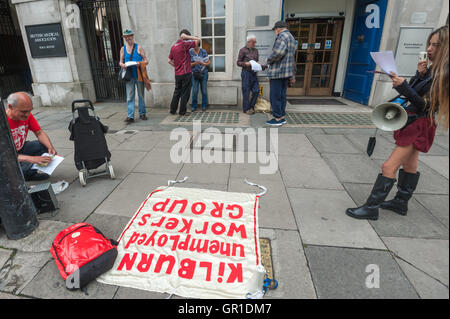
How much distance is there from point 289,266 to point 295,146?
10.8 feet

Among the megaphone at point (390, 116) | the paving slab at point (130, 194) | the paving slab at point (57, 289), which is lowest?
the paving slab at point (130, 194)

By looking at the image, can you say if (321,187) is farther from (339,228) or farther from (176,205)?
(176,205)

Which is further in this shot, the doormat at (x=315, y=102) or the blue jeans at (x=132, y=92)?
the doormat at (x=315, y=102)

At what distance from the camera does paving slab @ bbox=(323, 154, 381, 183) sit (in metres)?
3.88

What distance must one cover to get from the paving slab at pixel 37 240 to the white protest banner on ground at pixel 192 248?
76 centimetres

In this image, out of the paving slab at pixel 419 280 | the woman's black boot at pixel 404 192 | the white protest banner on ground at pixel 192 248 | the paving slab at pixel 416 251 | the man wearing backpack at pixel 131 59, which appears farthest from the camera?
the man wearing backpack at pixel 131 59

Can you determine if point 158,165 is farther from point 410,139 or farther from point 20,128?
point 410,139

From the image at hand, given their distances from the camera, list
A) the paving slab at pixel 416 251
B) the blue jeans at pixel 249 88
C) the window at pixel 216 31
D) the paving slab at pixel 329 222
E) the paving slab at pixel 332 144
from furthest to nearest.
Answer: the window at pixel 216 31 < the blue jeans at pixel 249 88 < the paving slab at pixel 332 144 < the paving slab at pixel 329 222 < the paving slab at pixel 416 251

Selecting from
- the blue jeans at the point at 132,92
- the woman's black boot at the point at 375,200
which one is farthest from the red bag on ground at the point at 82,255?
the blue jeans at the point at 132,92

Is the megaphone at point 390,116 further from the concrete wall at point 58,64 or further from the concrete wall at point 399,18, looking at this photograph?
the concrete wall at point 58,64

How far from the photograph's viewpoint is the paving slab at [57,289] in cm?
201

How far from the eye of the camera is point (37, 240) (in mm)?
2607

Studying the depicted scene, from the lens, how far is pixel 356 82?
885 centimetres

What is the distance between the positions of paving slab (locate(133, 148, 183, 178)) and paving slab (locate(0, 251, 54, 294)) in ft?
6.13
